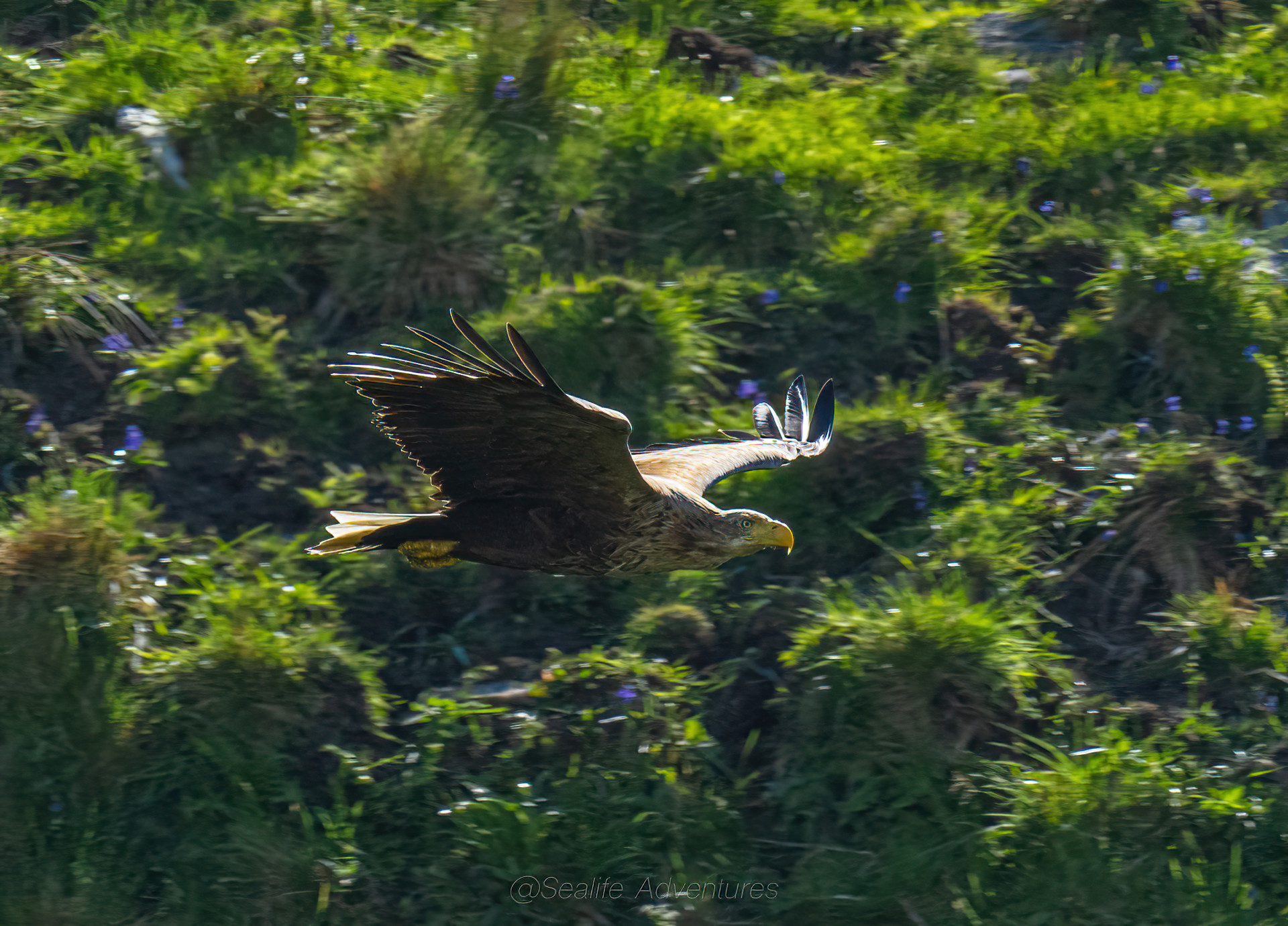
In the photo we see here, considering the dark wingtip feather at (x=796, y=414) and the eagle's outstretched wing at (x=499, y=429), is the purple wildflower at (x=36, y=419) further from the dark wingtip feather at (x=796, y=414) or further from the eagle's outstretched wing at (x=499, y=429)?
the dark wingtip feather at (x=796, y=414)

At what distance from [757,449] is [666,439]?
41cm

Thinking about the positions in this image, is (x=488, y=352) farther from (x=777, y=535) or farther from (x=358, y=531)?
(x=777, y=535)

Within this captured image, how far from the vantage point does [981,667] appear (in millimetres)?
4375

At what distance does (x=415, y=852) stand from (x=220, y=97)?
11.9 feet

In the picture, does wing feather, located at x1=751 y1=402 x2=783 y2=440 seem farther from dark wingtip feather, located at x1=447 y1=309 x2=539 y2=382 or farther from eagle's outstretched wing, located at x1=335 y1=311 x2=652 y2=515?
dark wingtip feather, located at x1=447 y1=309 x2=539 y2=382

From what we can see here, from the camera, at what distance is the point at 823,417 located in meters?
5.05

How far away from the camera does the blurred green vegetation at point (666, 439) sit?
13.7ft

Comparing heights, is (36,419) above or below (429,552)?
below

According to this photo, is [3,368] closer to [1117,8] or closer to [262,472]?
[262,472]

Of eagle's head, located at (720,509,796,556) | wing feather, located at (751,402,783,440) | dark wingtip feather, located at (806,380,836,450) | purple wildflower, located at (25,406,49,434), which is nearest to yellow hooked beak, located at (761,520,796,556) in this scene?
eagle's head, located at (720,509,796,556)

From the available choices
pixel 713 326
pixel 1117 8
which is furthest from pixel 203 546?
pixel 1117 8

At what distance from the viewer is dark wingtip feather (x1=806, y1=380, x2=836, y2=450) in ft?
16.5

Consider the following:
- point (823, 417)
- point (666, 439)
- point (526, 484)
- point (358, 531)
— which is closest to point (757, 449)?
point (823, 417)

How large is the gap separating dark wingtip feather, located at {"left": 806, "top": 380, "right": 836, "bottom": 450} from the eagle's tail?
161 cm
